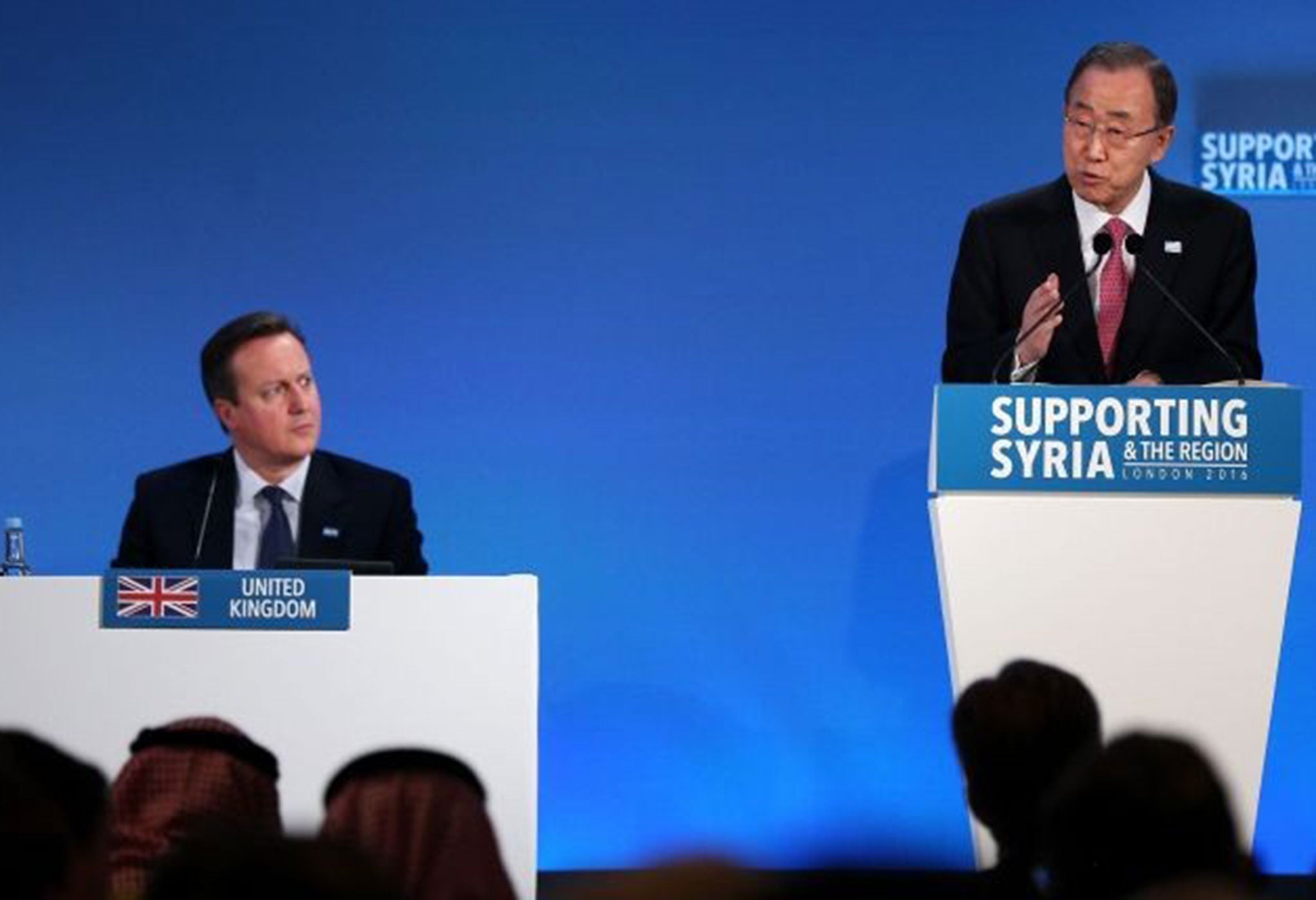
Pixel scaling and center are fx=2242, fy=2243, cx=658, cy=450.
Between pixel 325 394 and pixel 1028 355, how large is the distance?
8.79 feet

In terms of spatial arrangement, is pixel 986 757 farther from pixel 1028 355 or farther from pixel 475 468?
pixel 475 468

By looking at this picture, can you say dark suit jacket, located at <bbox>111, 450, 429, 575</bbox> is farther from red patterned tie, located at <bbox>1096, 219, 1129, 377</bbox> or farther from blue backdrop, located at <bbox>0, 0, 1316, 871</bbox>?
red patterned tie, located at <bbox>1096, 219, 1129, 377</bbox>

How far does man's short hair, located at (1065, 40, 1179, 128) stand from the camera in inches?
222

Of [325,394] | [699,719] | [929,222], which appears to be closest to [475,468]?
[325,394]

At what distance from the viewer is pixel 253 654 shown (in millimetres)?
4598

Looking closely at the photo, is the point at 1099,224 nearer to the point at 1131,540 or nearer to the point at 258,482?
the point at 1131,540

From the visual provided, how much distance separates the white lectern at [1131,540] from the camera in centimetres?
443

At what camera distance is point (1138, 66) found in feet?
18.5

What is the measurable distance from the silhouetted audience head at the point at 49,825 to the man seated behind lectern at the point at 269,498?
3.36 meters

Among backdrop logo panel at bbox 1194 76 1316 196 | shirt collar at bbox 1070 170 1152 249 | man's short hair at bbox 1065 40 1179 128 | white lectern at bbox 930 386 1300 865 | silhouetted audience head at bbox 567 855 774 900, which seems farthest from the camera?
backdrop logo panel at bbox 1194 76 1316 196

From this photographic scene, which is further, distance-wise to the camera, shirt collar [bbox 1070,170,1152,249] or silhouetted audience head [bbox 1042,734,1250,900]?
shirt collar [bbox 1070,170,1152,249]

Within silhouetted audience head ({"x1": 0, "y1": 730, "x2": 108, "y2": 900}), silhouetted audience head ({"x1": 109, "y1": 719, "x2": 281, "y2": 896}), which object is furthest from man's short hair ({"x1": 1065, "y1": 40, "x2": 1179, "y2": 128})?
silhouetted audience head ({"x1": 0, "y1": 730, "x2": 108, "y2": 900})

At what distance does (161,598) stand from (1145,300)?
8.35 feet

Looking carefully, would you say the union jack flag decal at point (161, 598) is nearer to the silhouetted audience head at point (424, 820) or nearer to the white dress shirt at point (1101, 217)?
the silhouetted audience head at point (424, 820)
